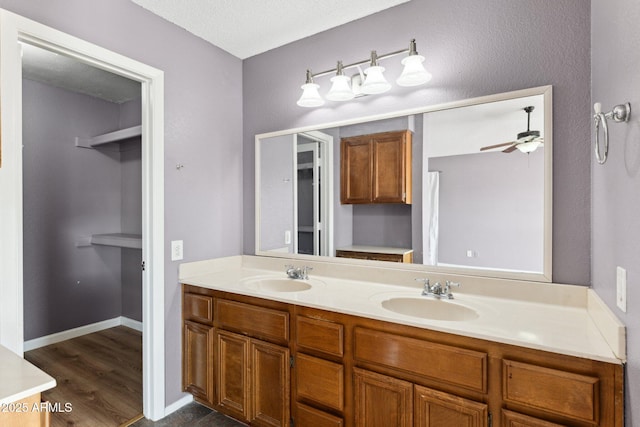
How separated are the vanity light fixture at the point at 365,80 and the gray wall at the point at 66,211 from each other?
259 centimetres

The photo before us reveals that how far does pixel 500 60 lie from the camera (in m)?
1.64

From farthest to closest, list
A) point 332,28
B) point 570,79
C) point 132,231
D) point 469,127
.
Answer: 1. point 132,231
2. point 332,28
3. point 469,127
4. point 570,79

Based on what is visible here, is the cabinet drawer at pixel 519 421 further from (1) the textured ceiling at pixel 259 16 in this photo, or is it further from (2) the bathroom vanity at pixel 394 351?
(1) the textured ceiling at pixel 259 16

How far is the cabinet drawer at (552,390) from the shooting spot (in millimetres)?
1032

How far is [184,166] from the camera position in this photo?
2189 millimetres

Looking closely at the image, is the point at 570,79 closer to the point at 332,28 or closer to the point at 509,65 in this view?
the point at 509,65

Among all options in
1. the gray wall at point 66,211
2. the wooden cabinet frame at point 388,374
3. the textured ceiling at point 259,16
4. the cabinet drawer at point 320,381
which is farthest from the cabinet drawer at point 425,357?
the gray wall at point 66,211

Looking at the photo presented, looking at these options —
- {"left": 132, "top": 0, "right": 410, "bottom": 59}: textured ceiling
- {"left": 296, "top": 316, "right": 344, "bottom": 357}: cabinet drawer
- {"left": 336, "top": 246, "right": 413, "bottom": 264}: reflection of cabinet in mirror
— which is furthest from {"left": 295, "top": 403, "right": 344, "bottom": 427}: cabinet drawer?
{"left": 132, "top": 0, "right": 410, "bottom": 59}: textured ceiling

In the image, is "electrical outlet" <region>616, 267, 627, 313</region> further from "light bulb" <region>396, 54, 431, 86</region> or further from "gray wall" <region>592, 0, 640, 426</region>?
"light bulb" <region>396, 54, 431, 86</region>

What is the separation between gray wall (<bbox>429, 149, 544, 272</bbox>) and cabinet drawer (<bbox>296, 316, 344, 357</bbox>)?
28.1 inches

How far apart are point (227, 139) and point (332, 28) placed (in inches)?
42.1

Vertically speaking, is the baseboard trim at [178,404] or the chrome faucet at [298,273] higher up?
the chrome faucet at [298,273]

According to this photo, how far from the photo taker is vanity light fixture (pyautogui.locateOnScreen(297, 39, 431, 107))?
1.73 meters

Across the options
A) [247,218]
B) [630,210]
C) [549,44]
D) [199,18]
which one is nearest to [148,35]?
[199,18]
